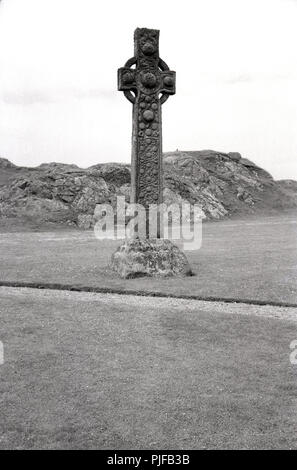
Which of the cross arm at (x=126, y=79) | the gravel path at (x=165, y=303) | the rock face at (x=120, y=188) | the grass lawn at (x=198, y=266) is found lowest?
the gravel path at (x=165, y=303)

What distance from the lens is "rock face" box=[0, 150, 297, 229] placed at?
132ft

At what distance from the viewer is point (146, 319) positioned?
11.4 metres

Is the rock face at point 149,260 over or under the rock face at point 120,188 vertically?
under

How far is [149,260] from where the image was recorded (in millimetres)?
16516

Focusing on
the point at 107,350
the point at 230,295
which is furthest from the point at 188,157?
the point at 107,350

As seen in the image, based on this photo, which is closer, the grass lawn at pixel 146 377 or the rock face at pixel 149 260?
the grass lawn at pixel 146 377

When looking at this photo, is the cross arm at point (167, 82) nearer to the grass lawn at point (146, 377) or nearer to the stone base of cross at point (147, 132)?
the stone base of cross at point (147, 132)

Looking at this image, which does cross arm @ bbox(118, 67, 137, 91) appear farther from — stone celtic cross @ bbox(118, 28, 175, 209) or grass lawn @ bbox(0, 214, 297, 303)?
grass lawn @ bbox(0, 214, 297, 303)

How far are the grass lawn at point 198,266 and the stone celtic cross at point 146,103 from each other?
3.17 m

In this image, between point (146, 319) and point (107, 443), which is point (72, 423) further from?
point (146, 319)

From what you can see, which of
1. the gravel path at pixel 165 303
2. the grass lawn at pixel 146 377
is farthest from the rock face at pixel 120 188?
the grass lawn at pixel 146 377

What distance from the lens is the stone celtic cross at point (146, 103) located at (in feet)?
56.5

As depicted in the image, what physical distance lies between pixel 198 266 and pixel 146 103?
6042 millimetres

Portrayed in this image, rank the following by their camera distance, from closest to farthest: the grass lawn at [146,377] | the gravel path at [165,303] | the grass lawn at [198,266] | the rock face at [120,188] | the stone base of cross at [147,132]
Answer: the grass lawn at [146,377] < the gravel path at [165,303] < the grass lawn at [198,266] < the stone base of cross at [147,132] < the rock face at [120,188]
